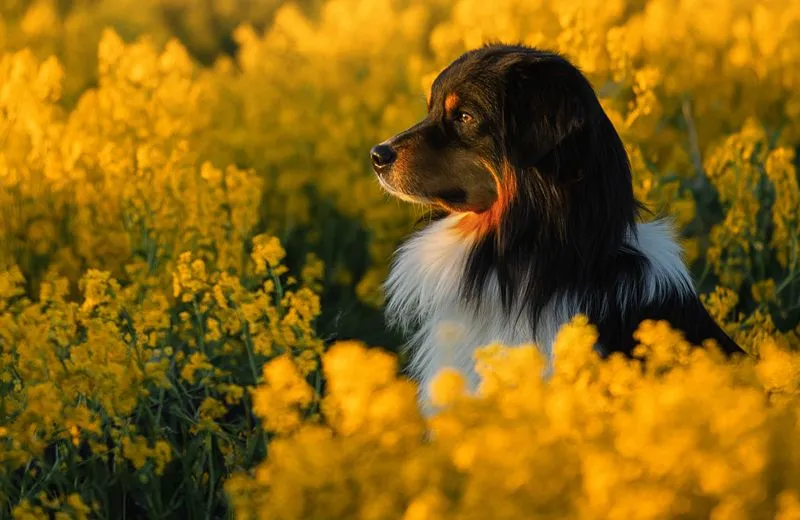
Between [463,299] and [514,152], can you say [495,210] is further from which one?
[463,299]

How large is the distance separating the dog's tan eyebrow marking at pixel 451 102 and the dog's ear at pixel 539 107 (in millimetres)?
195

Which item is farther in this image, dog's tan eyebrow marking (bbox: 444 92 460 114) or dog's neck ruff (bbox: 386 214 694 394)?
dog's tan eyebrow marking (bbox: 444 92 460 114)

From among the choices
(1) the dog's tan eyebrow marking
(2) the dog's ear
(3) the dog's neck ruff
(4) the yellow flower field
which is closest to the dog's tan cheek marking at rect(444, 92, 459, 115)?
(1) the dog's tan eyebrow marking

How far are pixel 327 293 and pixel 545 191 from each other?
3.83m

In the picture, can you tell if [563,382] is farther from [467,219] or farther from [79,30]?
[79,30]

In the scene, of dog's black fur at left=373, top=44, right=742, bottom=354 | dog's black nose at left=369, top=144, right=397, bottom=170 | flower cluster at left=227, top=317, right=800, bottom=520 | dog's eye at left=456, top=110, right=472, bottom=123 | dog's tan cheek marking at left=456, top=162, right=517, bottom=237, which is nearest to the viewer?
flower cluster at left=227, top=317, right=800, bottom=520

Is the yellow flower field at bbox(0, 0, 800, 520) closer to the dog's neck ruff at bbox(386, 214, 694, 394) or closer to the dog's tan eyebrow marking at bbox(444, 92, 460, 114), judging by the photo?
the dog's neck ruff at bbox(386, 214, 694, 394)

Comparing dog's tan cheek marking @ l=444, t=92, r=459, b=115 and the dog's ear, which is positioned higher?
dog's tan cheek marking @ l=444, t=92, r=459, b=115

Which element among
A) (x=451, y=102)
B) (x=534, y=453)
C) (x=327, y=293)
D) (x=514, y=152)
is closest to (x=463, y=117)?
(x=451, y=102)

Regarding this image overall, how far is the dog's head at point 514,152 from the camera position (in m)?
4.03

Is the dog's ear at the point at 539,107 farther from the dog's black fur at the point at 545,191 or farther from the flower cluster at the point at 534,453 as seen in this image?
the flower cluster at the point at 534,453

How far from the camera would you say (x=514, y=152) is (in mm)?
4125

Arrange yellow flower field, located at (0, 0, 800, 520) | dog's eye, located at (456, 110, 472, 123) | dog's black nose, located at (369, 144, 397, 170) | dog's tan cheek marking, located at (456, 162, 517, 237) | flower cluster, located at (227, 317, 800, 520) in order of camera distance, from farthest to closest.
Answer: dog's black nose, located at (369, 144, 397, 170) < dog's eye, located at (456, 110, 472, 123) < dog's tan cheek marking, located at (456, 162, 517, 237) < yellow flower field, located at (0, 0, 800, 520) < flower cluster, located at (227, 317, 800, 520)

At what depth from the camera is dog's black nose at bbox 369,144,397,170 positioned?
438 centimetres
